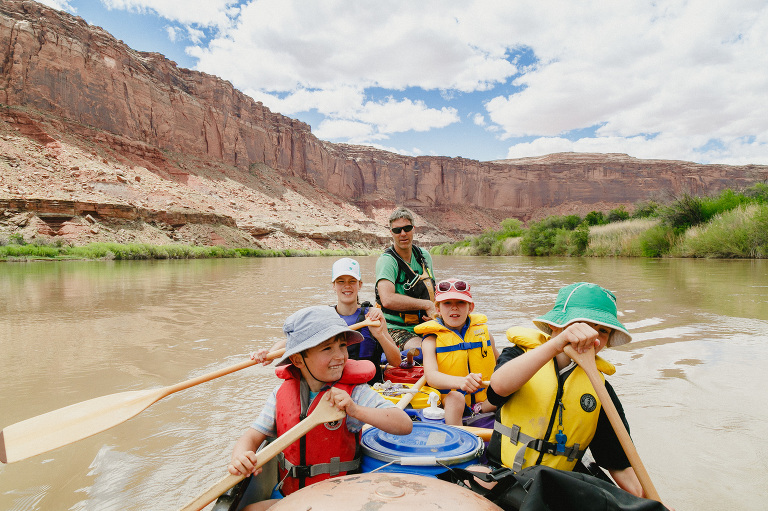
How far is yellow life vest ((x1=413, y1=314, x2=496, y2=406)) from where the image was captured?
2.81 metres

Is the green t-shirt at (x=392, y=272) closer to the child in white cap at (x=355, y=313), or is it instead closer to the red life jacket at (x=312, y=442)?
the child in white cap at (x=355, y=313)

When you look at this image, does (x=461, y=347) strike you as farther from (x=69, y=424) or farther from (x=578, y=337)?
(x=69, y=424)

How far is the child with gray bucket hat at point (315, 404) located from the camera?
1.77m

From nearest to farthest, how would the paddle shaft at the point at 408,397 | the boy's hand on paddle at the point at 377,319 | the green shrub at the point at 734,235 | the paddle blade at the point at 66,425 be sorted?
the paddle blade at the point at 66,425, the paddle shaft at the point at 408,397, the boy's hand on paddle at the point at 377,319, the green shrub at the point at 734,235

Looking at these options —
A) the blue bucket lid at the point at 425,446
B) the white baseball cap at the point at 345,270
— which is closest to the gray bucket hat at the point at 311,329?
the blue bucket lid at the point at 425,446

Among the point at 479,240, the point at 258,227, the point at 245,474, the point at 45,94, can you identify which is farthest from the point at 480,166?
the point at 245,474

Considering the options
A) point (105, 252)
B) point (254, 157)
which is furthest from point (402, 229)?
point (254, 157)

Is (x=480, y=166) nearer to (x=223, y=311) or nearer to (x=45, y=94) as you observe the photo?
(x=45, y=94)

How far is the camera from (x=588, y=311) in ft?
5.30

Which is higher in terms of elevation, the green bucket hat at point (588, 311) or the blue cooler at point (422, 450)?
the green bucket hat at point (588, 311)

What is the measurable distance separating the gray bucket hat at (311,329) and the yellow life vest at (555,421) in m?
0.75

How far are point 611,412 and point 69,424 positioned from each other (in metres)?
2.56

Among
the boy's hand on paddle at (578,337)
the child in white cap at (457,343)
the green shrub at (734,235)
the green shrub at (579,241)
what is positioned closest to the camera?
the boy's hand on paddle at (578,337)

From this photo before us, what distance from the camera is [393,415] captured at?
181 centimetres
